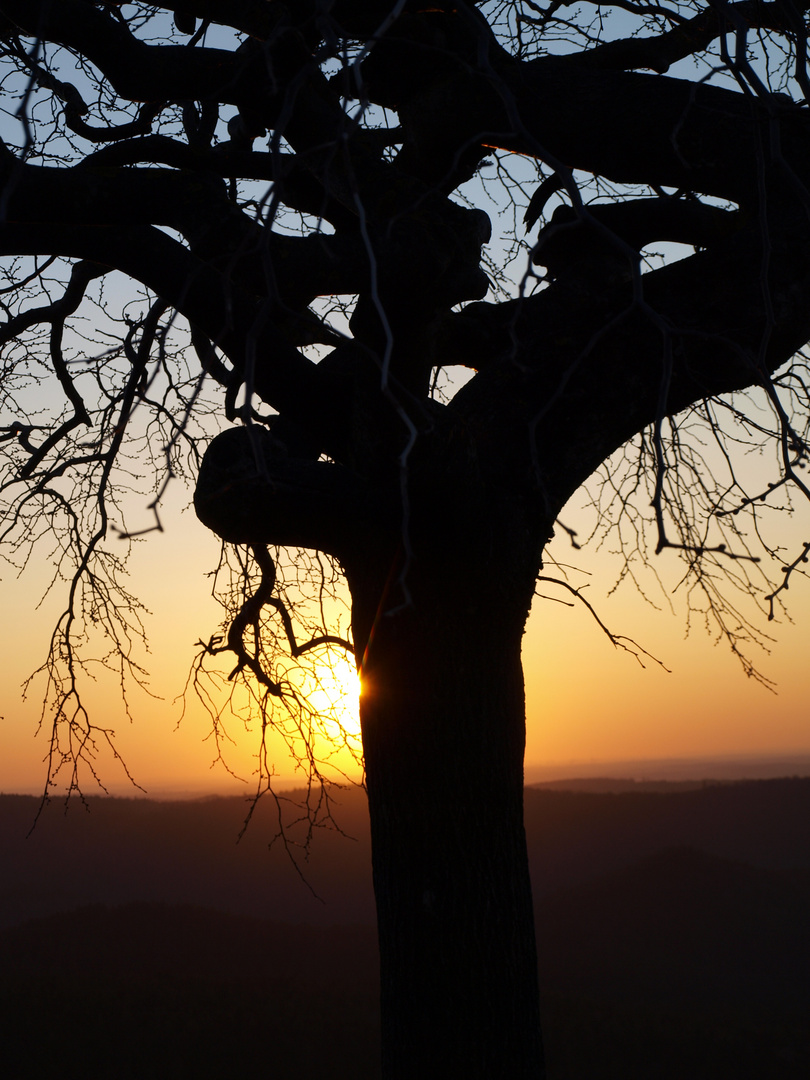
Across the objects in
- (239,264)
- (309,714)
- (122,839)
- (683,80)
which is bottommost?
(122,839)

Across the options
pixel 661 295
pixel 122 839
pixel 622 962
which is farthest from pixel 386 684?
pixel 122 839

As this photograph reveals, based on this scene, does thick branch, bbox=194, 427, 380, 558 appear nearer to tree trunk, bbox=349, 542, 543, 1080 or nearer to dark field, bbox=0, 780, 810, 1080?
tree trunk, bbox=349, 542, 543, 1080

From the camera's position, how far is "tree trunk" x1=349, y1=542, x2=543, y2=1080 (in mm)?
2971

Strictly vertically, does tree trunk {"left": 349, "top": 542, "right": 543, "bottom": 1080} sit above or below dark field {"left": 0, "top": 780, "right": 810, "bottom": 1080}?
above

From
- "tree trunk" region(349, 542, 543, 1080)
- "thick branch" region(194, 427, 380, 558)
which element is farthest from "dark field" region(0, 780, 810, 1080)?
"thick branch" region(194, 427, 380, 558)

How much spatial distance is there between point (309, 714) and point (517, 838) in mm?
1893

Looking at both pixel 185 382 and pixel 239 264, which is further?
pixel 185 382

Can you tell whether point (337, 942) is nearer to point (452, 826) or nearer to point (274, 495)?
point (452, 826)

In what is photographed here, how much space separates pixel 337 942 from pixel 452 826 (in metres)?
18.5

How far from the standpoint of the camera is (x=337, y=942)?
19.6 metres

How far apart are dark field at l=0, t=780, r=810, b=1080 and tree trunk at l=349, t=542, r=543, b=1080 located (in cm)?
50

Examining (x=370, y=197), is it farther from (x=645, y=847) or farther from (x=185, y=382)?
(x=645, y=847)

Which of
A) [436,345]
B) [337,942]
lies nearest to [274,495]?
[436,345]

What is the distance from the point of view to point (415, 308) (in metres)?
2.73
